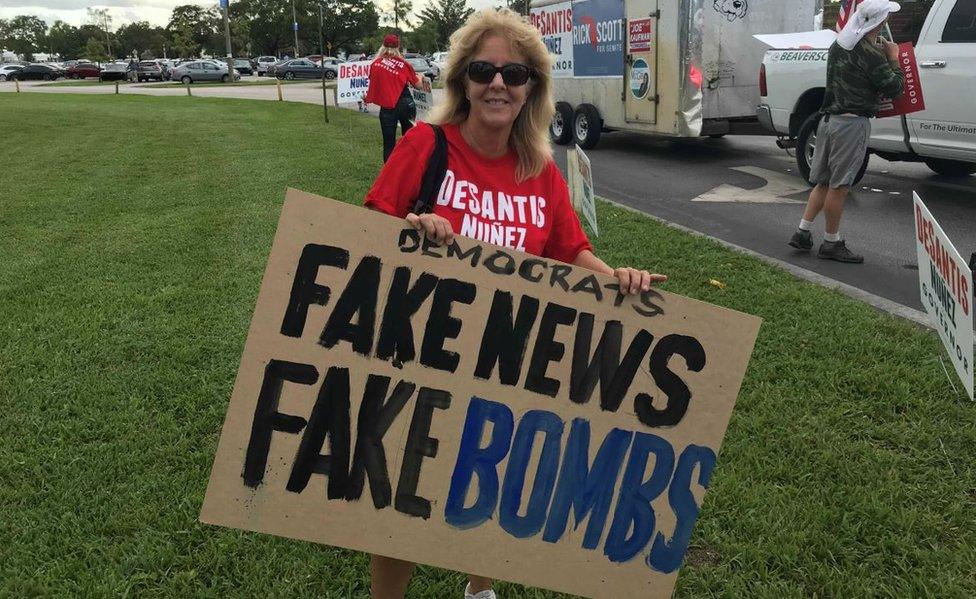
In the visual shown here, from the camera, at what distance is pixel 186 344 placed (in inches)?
162

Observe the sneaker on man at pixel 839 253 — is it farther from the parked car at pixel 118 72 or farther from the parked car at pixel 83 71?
the parked car at pixel 83 71

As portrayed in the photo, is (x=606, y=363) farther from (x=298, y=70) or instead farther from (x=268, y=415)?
(x=298, y=70)

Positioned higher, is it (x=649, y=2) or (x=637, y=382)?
(x=649, y=2)

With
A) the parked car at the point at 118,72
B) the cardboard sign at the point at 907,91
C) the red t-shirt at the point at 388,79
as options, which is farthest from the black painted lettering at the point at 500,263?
the parked car at the point at 118,72

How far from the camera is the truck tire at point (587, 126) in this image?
12477 mm

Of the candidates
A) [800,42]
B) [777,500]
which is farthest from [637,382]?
[800,42]

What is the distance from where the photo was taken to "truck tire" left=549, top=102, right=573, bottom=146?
13219 millimetres

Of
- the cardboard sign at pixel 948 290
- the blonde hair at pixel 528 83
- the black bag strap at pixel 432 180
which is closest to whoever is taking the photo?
the black bag strap at pixel 432 180

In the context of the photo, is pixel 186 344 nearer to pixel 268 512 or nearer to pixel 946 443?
pixel 268 512

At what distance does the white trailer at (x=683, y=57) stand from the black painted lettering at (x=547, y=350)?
8451mm

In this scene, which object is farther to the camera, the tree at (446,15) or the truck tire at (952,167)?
the tree at (446,15)

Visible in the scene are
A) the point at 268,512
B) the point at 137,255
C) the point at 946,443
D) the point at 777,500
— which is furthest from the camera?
the point at 137,255

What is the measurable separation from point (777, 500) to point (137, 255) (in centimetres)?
512

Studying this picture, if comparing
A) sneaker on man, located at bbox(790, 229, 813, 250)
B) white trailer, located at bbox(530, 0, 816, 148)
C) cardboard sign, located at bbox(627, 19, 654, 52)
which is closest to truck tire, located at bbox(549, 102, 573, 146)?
white trailer, located at bbox(530, 0, 816, 148)
